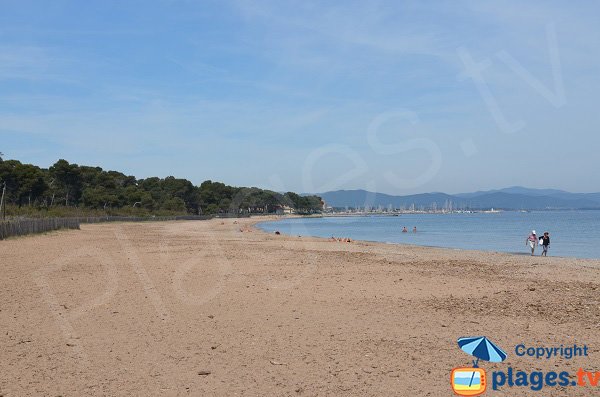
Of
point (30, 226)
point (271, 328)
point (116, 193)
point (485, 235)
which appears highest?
point (116, 193)

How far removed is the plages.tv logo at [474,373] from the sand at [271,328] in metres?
0.15

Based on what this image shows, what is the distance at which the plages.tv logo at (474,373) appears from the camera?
570 centimetres

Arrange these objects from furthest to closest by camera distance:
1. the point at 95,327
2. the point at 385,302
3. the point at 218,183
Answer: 1. the point at 218,183
2. the point at 385,302
3. the point at 95,327

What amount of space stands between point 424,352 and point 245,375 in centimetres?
244

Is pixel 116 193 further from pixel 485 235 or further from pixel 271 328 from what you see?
pixel 271 328

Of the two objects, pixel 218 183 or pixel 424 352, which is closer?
pixel 424 352

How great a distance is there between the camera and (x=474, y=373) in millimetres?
6078

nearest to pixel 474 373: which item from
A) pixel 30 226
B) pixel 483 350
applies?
pixel 483 350

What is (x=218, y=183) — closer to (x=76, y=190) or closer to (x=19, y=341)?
(x=76, y=190)

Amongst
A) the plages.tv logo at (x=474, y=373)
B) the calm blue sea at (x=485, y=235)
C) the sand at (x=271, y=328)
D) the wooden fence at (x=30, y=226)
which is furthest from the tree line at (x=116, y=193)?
the plages.tv logo at (x=474, y=373)

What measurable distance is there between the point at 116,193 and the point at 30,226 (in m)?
67.1

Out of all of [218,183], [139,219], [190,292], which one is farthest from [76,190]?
[190,292]

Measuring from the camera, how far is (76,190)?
3588 inches

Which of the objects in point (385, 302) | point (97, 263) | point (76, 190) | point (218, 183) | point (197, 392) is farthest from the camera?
point (218, 183)
